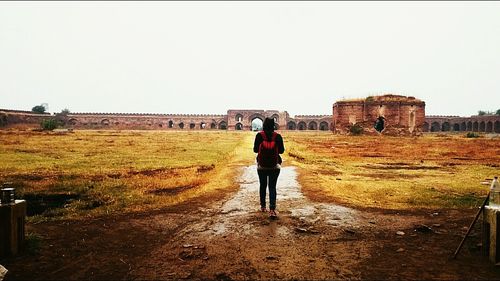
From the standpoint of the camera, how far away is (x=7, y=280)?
10.5 feet

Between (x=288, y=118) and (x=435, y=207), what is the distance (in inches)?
2358

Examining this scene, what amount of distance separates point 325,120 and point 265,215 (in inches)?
2419

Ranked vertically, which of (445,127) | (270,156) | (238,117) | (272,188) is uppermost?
(238,117)

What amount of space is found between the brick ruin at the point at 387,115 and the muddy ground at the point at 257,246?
104 feet

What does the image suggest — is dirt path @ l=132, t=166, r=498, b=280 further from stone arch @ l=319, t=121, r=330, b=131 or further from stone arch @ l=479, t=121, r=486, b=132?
stone arch @ l=319, t=121, r=330, b=131

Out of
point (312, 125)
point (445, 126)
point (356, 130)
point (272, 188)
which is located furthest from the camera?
point (312, 125)

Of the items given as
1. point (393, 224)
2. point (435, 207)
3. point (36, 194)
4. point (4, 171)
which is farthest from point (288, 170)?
point (4, 171)

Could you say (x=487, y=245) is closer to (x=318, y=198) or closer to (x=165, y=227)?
(x=318, y=198)

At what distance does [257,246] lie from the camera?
408 centimetres

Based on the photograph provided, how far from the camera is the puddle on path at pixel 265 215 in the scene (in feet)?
15.7

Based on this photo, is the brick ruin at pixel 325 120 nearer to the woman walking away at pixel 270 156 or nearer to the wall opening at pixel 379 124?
the wall opening at pixel 379 124

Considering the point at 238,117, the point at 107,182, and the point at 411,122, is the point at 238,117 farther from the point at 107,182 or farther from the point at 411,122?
the point at 107,182

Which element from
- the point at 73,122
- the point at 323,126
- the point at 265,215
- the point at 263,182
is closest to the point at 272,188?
the point at 263,182

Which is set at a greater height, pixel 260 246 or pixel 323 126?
pixel 323 126
